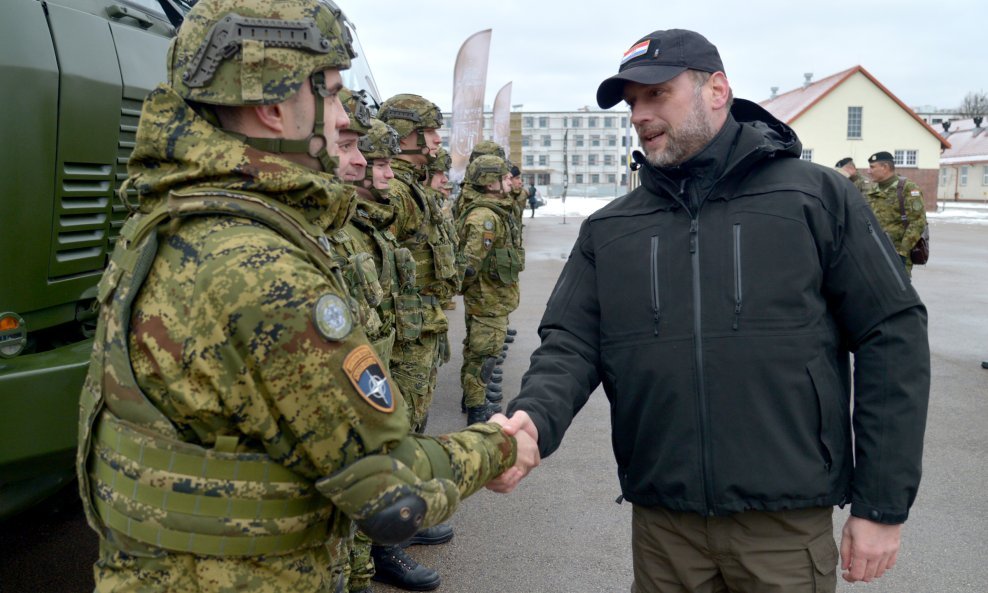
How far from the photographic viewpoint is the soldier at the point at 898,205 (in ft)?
34.4

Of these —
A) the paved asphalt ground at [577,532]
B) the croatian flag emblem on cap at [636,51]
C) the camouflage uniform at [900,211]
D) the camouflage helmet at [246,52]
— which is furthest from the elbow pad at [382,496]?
the camouflage uniform at [900,211]

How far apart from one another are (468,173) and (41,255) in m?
5.57

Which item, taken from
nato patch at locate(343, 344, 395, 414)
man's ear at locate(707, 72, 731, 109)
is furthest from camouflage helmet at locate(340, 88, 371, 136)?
nato patch at locate(343, 344, 395, 414)

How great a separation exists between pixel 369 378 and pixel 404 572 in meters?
2.66

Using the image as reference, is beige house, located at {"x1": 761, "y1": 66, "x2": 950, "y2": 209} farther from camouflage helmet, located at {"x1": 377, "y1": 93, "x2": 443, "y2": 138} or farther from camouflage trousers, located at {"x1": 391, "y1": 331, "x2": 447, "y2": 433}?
camouflage trousers, located at {"x1": 391, "y1": 331, "x2": 447, "y2": 433}

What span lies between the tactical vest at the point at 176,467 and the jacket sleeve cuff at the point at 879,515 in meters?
1.55

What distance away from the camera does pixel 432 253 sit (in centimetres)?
586

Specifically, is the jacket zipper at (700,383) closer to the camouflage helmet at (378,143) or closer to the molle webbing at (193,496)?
the molle webbing at (193,496)

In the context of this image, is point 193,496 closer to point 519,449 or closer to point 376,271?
point 519,449

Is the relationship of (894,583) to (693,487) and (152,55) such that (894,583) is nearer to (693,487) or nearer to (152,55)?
(693,487)

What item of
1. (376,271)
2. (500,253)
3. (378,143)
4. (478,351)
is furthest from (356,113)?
(500,253)

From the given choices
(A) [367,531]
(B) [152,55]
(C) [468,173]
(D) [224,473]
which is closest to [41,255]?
(B) [152,55]

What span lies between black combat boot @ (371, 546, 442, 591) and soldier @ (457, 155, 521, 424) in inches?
111

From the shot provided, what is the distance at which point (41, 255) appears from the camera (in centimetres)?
307
